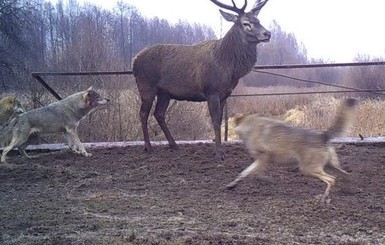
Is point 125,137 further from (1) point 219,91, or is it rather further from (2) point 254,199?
(2) point 254,199

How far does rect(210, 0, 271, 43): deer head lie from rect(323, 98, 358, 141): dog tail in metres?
2.59

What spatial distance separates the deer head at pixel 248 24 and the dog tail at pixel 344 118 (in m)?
2.59

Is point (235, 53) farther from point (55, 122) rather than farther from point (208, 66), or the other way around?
point (55, 122)

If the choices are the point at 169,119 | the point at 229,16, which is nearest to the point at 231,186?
the point at 229,16

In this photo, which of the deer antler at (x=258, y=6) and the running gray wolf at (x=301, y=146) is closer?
the running gray wolf at (x=301, y=146)

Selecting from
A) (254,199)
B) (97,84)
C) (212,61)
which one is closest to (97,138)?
(97,84)

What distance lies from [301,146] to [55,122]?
5241mm

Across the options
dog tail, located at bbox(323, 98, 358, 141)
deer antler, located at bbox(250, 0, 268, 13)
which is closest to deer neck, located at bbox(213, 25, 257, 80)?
deer antler, located at bbox(250, 0, 268, 13)

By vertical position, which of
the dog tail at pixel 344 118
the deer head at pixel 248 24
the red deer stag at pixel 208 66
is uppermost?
the deer head at pixel 248 24

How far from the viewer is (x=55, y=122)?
8.61 metres

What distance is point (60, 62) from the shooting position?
18.5m

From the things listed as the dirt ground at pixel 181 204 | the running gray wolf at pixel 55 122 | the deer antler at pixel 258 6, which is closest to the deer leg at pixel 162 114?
the dirt ground at pixel 181 204

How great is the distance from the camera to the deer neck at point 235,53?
745cm

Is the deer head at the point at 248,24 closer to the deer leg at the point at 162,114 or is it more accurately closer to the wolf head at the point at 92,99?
the deer leg at the point at 162,114
